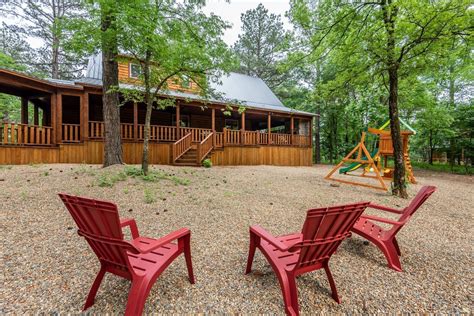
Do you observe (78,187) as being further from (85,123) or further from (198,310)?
(85,123)

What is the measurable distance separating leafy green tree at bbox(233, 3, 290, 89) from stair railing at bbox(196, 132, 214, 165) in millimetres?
14346

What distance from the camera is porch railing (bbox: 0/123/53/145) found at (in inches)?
312

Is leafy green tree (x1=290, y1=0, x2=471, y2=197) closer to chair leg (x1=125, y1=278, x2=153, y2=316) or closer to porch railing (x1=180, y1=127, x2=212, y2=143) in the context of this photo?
chair leg (x1=125, y1=278, x2=153, y2=316)

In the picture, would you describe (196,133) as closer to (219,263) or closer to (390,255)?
(219,263)

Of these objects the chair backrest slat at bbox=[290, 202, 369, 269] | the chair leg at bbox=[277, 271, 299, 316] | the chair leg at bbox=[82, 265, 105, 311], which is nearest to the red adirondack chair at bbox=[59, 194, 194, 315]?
the chair leg at bbox=[82, 265, 105, 311]

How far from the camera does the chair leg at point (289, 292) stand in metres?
1.57

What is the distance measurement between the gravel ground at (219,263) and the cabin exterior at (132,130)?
3.57 m

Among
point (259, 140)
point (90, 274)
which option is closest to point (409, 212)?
point (90, 274)

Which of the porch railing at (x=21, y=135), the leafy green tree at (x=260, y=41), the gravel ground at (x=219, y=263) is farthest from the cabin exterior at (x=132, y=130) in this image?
the leafy green tree at (x=260, y=41)

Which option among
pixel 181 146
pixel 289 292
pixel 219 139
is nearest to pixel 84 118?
pixel 181 146

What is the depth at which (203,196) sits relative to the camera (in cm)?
462

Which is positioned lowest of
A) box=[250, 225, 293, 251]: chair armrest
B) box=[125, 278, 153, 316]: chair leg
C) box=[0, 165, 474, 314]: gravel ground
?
box=[0, 165, 474, 314]: gravel ground

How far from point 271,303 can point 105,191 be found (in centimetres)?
413

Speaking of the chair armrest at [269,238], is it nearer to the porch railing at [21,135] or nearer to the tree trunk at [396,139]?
the tree trunk at [396,139]
